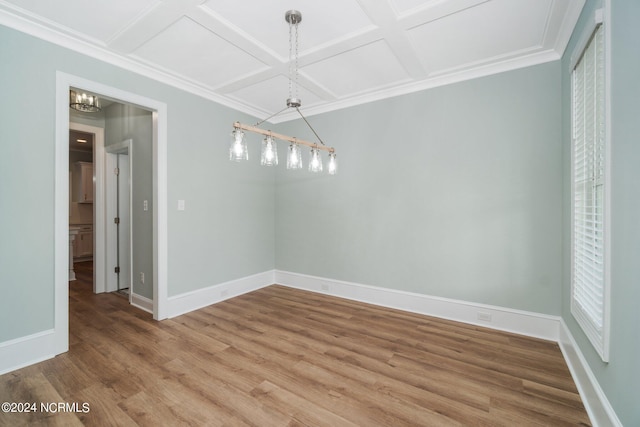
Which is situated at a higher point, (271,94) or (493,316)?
(271,94)

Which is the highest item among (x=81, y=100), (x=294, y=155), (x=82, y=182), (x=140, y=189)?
(x=81, y=100)

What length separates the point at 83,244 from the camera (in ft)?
22.3

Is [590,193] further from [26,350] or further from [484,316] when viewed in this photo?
[26,350]

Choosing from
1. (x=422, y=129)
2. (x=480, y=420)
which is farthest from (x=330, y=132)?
(x=480, y=420)

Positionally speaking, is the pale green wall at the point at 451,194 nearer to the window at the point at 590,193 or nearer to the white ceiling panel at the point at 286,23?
the window at the point at 590,193

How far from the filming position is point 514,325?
2.85 metres

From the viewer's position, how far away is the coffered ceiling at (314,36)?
2.10 m

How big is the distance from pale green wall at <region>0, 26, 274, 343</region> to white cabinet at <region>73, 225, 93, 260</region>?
531 cm

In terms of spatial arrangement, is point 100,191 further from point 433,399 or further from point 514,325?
point 514,325

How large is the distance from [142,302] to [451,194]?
4146mm

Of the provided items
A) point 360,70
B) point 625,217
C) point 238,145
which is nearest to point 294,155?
point 238,145

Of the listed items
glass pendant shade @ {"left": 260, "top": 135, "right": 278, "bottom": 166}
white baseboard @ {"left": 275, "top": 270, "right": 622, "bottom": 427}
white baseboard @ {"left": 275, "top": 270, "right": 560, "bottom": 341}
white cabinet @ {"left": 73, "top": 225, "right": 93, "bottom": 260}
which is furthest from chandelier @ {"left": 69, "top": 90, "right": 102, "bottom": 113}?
white cabinet @ {"left": 73, "top": 225, "right": 93, "bottom": 260}

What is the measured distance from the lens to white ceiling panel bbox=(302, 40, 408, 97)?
107 inches

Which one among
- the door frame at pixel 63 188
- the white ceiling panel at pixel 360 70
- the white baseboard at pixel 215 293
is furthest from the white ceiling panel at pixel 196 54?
the white baseboard at pixel 215 293
